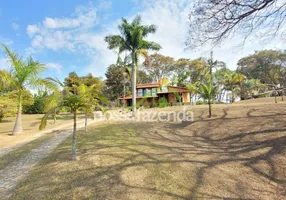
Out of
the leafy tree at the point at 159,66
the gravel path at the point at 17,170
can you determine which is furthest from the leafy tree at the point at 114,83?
the gravel path at the point at 17,170

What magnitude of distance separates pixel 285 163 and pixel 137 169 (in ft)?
12.4

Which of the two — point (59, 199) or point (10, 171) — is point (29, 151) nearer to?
point (10, 171)

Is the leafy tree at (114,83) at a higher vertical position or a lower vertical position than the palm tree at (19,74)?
higher

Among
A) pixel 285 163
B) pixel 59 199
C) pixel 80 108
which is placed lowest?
pixel 59 199

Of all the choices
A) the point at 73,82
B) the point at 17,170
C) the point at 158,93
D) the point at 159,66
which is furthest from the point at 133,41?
the point at 159,66

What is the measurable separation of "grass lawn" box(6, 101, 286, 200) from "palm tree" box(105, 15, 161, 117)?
8.75 meters

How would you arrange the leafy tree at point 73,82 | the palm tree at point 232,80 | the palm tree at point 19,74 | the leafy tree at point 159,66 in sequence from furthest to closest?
the leafy tree at point 159,66 < the palm tree at point 232,80 < the palm tree at point 19,74 < the leafy tree at point 73,82

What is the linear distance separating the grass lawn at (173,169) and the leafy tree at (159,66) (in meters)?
30.2

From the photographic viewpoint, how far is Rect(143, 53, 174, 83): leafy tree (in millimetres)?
35469

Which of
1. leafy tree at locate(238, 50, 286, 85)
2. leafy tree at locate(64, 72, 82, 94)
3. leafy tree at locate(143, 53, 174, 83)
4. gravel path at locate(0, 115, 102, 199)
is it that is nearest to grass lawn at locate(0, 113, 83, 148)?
gravel path at locate(0, 115, 102, 199)

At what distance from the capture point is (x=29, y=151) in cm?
639

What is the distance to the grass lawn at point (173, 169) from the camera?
11.2 ft

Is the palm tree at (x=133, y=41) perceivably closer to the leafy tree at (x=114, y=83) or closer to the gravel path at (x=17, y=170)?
the gravel path at (x=17, y=170)

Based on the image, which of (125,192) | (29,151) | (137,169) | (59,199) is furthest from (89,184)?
(29,151)
